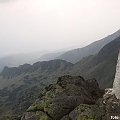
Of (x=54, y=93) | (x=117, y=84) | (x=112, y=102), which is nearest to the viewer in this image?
(x=112, y=102)

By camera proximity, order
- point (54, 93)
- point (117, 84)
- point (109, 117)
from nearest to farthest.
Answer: point (109, 117)
point (117, 84)
point (54, 93)

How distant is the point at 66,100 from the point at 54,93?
11.9 ft

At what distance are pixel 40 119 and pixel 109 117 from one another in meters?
11.9

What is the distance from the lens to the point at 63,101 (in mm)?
54156

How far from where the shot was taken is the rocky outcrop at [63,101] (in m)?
52.4

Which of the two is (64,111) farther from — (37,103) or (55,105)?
(37,103)

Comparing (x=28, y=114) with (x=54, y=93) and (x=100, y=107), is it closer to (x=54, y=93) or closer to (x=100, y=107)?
(x=54, y=93)

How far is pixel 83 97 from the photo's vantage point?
5556 cm

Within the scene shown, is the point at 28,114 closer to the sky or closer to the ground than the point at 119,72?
closer to the ground

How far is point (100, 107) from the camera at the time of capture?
4934cm

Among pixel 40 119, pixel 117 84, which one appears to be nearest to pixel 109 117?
pixel 117 84

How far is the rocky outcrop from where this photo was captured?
52.4 m

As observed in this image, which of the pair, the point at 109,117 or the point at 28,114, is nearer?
the point at 109,117

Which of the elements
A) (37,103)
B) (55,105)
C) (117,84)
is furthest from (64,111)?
(117,84)
